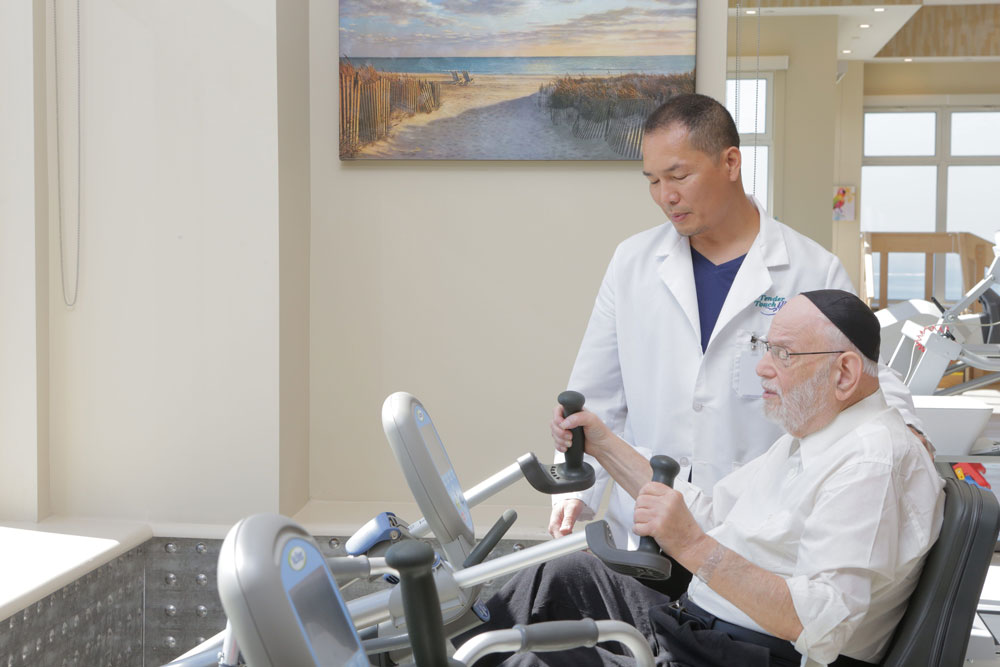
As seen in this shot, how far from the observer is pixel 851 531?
136 cm

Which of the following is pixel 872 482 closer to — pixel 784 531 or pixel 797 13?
pixel 784 531

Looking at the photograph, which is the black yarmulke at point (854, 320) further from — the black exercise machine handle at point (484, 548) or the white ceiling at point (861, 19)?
the white ceiling at point (861, 19)

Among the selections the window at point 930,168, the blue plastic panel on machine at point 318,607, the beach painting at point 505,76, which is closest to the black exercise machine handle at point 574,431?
the blue plastic panel on machine at point 318,607

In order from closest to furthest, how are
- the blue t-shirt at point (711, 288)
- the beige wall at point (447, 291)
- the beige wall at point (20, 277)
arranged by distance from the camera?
1. the blue t-shirt at point (711, 288)
2. the beige wall at point (20, 277)
3. the beige wall at point (447, 291)

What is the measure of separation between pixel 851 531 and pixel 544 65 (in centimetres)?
215

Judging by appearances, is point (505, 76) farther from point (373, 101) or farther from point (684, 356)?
point (684, 356)

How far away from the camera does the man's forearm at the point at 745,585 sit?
4.45 feet

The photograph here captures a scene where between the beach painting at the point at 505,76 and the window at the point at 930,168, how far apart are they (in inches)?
325

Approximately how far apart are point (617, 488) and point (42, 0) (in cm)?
229

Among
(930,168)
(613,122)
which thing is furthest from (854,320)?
(930,168)

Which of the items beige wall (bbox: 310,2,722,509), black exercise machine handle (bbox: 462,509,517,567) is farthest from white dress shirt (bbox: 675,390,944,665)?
beige wall (bbox: 310,2,722,509)

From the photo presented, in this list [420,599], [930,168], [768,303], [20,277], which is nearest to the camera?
[420,599]

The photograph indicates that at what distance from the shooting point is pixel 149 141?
296 cm

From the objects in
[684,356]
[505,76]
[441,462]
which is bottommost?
[441,462]
